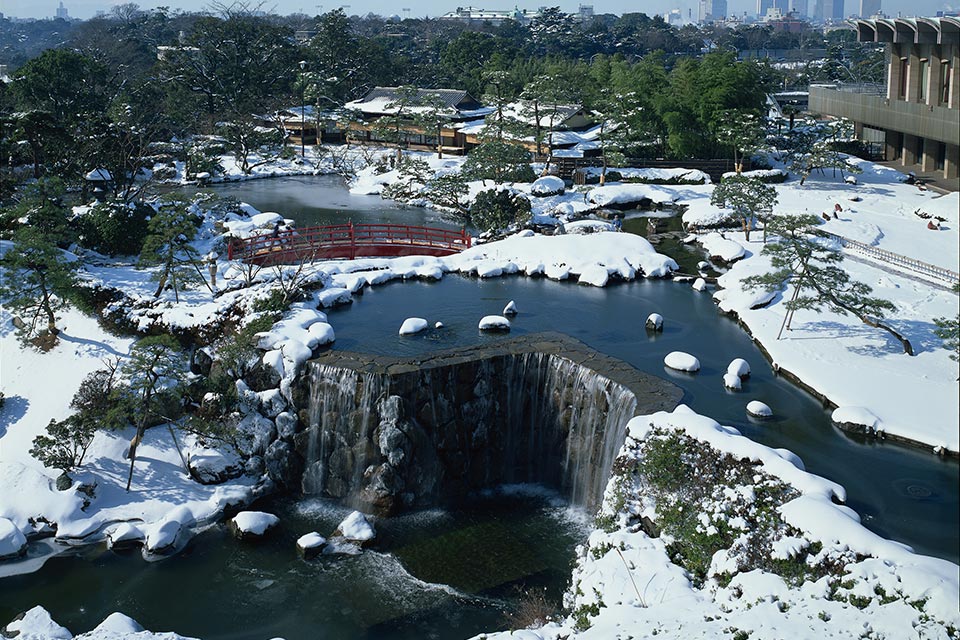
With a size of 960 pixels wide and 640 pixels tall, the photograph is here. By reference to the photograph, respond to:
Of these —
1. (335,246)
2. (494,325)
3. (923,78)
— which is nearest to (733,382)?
(494,325)

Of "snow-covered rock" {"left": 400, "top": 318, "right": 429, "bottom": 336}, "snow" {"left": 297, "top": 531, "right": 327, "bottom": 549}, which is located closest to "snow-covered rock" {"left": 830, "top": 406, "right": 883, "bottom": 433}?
"snow-covered rock" {"left": 400, "top": 318, "right": 429, "bottom": 336}

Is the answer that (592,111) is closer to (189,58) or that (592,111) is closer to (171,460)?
(189,58)

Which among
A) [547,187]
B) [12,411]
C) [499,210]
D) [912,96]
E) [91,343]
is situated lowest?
[12,411]

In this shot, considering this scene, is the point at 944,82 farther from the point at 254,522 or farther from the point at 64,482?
the point at 64,482

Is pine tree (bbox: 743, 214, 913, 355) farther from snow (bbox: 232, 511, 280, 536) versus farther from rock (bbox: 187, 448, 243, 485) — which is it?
rock (bbox: 187, 448, 243, 485)

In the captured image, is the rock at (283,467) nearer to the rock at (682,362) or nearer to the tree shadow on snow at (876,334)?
the rock at (682,362)

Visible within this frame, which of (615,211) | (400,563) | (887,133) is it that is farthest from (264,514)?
(887,133)
